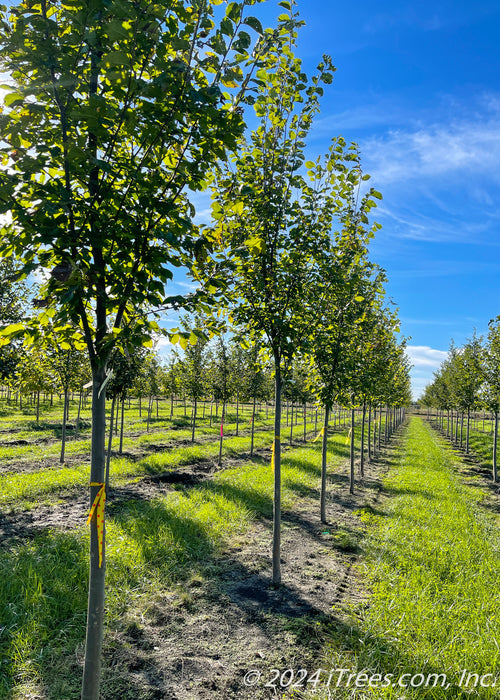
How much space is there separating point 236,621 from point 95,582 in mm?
2482

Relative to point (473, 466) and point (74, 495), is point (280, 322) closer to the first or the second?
point (74, 495)

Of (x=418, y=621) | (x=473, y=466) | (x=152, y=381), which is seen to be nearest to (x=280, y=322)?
(x=418, y=621)

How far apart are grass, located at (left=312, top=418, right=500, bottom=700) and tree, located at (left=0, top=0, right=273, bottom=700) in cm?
260

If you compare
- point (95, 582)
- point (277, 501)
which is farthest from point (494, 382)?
point (95, 582)

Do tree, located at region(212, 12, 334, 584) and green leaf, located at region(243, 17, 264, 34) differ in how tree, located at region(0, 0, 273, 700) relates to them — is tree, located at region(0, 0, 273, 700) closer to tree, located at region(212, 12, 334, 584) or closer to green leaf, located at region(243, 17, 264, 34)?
green leaf, located at region(243, 17, 264, 34)

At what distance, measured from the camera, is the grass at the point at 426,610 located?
11.0 feet

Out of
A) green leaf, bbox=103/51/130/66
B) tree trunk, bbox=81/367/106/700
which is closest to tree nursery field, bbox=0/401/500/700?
tree trunk, bbox=81/367/106/700

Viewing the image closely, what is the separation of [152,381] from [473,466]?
18631 mm

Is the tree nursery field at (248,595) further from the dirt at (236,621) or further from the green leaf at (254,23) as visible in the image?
the green leaf at (254,23)

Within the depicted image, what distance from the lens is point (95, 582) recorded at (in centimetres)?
258

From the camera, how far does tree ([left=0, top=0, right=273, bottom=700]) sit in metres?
2.00

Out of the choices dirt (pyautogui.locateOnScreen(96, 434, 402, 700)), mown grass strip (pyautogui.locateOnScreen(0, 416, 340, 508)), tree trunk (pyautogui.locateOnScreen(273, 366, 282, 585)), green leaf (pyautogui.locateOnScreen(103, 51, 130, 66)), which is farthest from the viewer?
mown grass strip (pyautogui.locateOnScreen(0, 416, 340, 508))

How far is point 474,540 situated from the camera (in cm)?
666

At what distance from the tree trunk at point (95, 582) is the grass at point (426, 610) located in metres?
2.09
